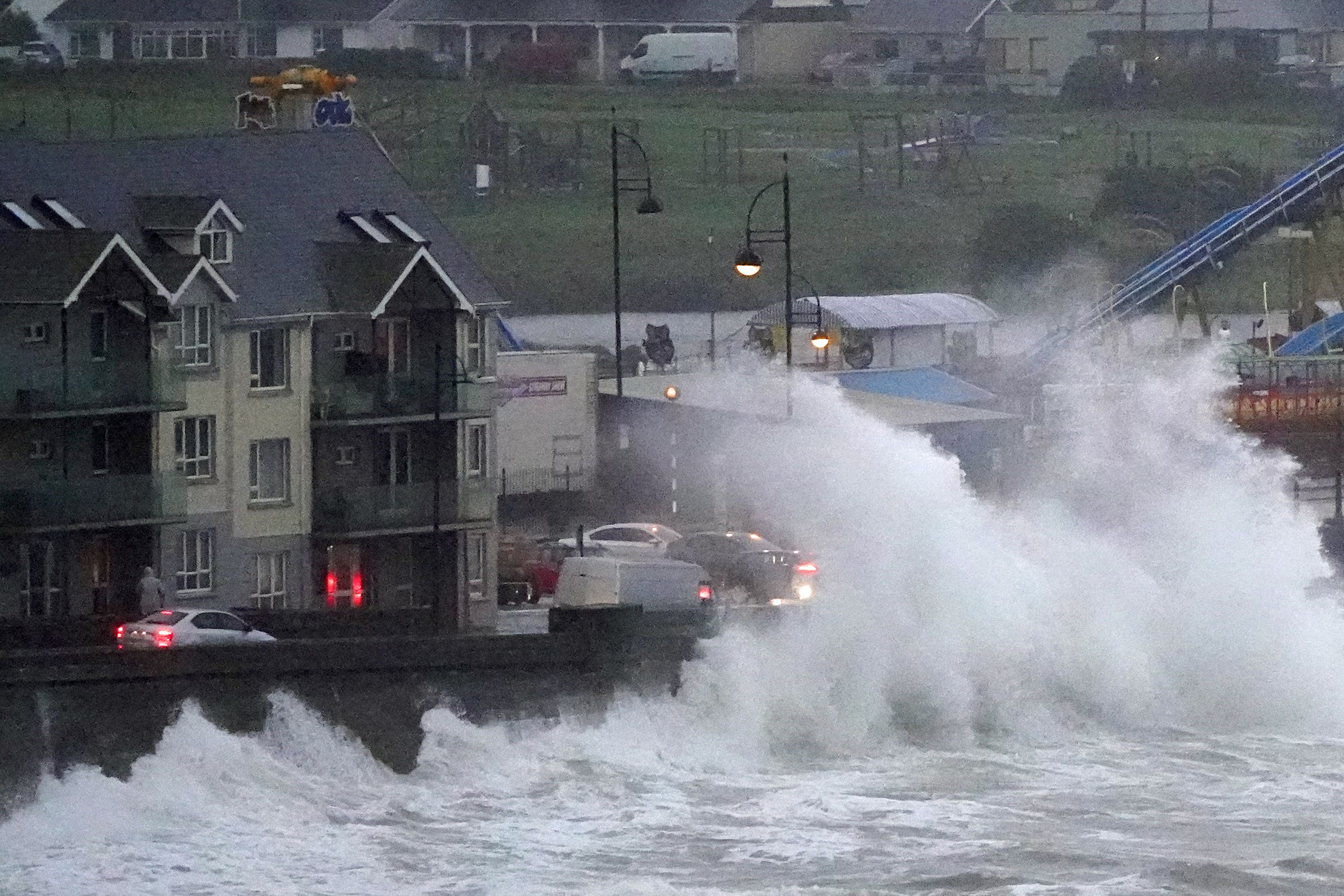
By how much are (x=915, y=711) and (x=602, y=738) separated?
5311 millimetres

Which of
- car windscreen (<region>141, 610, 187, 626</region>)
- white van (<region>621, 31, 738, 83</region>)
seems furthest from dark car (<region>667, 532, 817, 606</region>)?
white van (<region>621, 31, 738, 83</region>)

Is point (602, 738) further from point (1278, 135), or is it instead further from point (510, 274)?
point (1278, 135)

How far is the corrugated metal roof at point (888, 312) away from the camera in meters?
71.5

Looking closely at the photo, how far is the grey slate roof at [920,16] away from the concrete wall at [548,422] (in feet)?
223

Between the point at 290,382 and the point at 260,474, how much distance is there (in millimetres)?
1415

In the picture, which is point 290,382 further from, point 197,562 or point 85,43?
point 85,43

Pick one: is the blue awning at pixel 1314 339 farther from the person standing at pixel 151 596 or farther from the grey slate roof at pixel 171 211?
the person standing at pixel 151 596

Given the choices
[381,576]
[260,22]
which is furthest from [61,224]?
[260,22]

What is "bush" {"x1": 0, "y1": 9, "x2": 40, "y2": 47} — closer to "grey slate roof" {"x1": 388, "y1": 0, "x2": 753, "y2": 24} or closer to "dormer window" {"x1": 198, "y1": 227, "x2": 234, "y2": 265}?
"grey slate roof" {"x1": 388, "y1": 0, "x2": 753, "y2": 24}

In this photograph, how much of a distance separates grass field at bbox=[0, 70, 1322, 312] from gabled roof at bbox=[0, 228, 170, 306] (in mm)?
39497

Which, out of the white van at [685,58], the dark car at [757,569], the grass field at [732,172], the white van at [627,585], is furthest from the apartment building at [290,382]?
the white van at [685,58]

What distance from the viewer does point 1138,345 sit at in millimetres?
77312

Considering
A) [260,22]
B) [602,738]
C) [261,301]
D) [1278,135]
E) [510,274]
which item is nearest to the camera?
[602,738]

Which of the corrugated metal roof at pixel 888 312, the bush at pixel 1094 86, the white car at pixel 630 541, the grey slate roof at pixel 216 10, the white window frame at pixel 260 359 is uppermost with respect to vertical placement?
the grey slate roof at pixel 216 10
